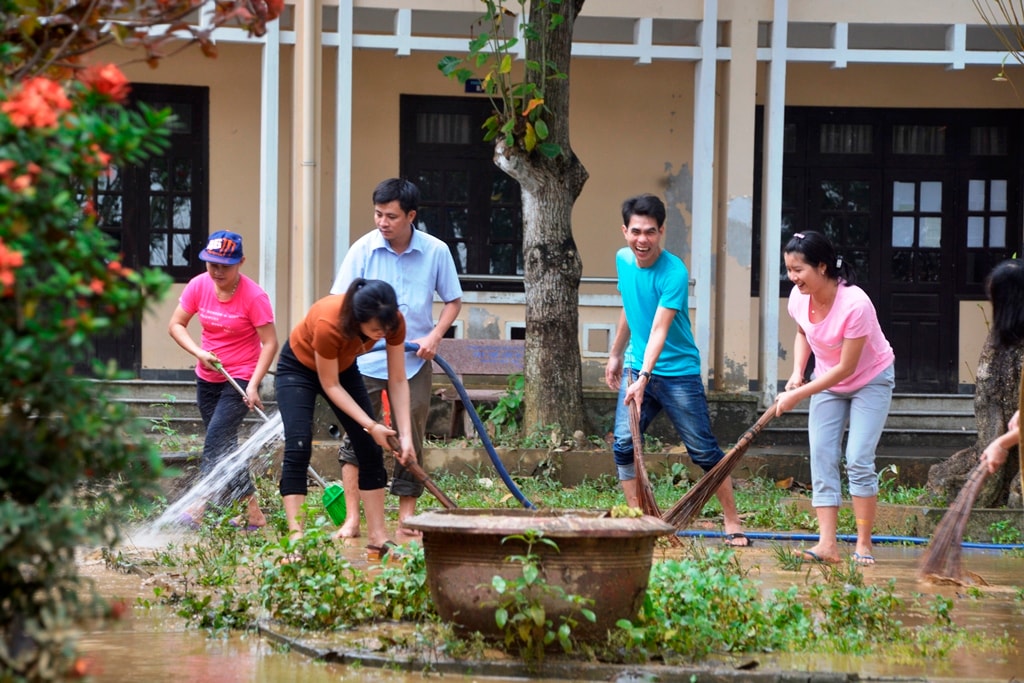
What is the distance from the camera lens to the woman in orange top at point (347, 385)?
237 inches

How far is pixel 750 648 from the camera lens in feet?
16.1

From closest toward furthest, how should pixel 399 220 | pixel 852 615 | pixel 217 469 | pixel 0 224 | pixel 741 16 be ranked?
pixel 0 224 → pixel 852 615 → pixel 399 220 → pixel 217 469 → pixel 741 16

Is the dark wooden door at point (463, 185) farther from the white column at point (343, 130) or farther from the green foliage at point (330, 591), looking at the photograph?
the green foliage at point (330, 591)

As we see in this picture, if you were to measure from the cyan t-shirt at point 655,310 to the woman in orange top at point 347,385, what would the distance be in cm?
162

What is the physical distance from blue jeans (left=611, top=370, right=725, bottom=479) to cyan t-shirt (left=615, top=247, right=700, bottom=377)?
7cm

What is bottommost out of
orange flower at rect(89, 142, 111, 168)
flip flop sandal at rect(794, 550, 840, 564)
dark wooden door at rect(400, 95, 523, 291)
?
flip flop sandal at rect(794, 550, 840, 564)

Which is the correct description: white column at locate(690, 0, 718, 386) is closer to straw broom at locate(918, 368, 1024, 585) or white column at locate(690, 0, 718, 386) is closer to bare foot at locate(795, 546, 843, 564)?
bare foot at locate(795, 546, 843, 564)

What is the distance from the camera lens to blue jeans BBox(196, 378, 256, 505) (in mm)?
7730

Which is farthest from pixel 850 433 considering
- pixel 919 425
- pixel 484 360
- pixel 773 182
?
pixel 919 425

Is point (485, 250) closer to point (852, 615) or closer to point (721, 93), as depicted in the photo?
point (721, 93)

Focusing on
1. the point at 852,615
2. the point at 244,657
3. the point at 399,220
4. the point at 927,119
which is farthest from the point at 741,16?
the point at 244,657

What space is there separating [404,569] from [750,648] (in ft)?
4.52

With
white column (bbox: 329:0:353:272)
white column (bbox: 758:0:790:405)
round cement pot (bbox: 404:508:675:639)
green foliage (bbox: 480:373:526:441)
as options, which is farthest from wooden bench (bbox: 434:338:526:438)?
round cement pot (bbox: 404:508:675:639)

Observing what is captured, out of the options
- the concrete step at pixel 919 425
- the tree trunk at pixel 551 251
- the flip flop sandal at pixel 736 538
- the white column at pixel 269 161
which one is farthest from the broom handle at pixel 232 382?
the concrete step at pixel 919 425
